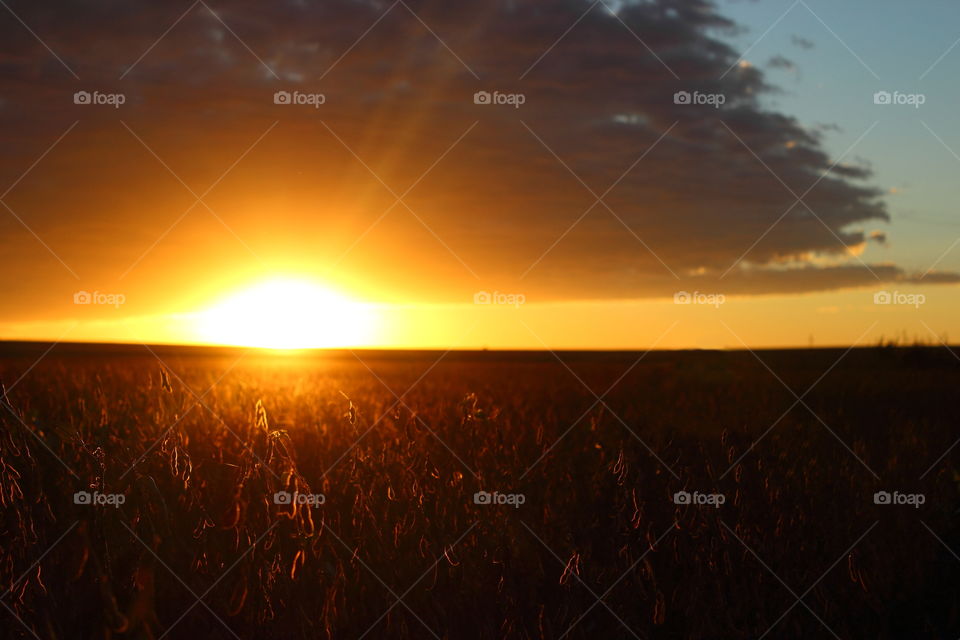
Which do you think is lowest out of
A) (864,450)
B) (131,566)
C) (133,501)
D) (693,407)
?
(131,566)

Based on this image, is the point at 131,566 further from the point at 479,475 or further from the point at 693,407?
the point at 693,407

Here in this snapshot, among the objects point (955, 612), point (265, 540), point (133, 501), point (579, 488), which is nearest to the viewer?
point (133, 501)

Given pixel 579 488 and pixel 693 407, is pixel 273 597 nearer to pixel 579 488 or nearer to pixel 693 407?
pixel 579 488

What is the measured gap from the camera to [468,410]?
500 cm

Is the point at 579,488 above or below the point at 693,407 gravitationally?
below

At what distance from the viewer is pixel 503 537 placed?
15.6ft

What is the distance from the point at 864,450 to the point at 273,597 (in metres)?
4.54

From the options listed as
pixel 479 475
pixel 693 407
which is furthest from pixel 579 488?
pixel 693 407

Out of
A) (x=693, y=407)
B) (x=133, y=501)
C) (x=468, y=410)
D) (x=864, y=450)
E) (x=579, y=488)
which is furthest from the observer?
(x=693, y=407)

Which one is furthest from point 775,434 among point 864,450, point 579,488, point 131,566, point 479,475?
point 131,566

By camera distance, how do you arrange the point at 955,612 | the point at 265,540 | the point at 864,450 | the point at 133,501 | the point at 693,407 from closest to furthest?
1. the point at 133,501
2. the point at 265,540
3. the point at 955,612
4. the point at 864,450
5. the point at 693,407

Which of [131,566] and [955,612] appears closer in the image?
[131,566]

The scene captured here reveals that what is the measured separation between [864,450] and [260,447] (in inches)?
181

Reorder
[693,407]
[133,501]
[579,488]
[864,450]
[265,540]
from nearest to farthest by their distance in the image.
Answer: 1. [133,501]
2. [265,540]
3. [579,488]
4. [864,450]
5. [693,407]
